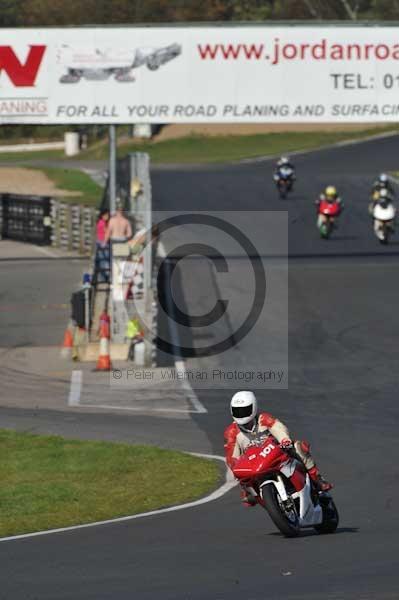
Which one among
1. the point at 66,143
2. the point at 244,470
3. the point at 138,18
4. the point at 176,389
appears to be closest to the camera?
the point at 244,470

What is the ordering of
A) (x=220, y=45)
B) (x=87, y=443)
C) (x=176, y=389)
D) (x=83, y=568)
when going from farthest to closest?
(x=220, y=45) → (x=176, y=389) → (x=87, y=443) → (x=83, y=568)

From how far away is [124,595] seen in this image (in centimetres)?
877

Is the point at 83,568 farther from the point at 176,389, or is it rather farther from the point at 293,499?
the point at 176,389

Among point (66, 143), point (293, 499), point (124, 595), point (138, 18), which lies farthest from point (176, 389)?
point (138, 18)

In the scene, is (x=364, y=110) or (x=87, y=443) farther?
(x=364, y=110)

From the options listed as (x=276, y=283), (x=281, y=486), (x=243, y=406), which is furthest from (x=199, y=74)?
(x=281, y=486)

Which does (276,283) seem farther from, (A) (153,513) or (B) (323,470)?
(A) (153,513)

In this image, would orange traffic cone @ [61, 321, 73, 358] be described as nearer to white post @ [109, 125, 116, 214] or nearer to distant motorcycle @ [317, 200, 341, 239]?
white post @ [109, 125, 116, 214]

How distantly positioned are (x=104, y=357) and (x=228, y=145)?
188 feet

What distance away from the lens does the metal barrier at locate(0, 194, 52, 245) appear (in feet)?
148

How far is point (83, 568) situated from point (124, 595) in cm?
122

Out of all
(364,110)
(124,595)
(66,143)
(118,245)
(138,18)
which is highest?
(138,18)

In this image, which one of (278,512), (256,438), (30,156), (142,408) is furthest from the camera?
(30,156)

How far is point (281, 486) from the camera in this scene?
10953mm
